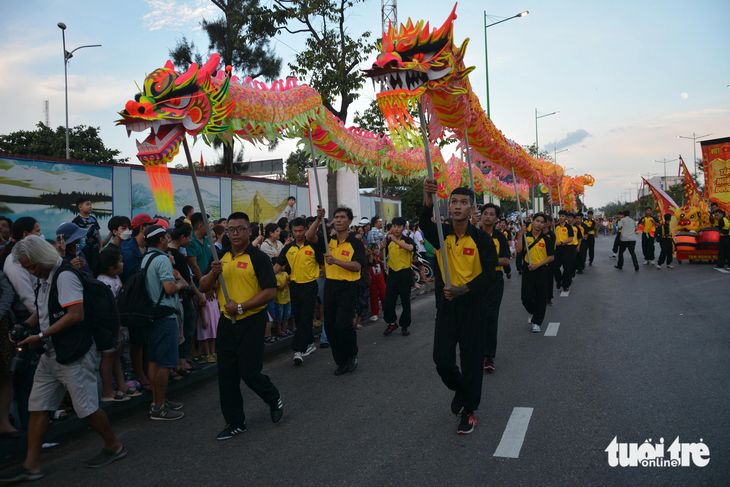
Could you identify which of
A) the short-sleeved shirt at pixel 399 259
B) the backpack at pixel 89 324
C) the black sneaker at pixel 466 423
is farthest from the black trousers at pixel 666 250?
the backpack at pixel 89 324

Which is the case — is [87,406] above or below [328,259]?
below

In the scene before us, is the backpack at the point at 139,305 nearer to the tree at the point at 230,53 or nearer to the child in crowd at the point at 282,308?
the child in crowd at the point at 282,308

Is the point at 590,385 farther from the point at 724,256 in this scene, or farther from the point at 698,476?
the point at 724,256

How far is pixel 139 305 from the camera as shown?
15.1 ft

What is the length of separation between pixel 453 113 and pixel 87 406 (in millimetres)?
4925

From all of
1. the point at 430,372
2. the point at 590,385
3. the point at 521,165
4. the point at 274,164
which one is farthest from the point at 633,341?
the point at 274,164

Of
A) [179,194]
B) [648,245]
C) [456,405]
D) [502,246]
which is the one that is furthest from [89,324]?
[648,245]

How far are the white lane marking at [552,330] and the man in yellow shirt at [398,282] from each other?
2.03 meters

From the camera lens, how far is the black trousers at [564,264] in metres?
11.3

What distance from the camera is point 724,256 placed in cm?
1494

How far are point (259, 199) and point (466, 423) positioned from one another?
41.6ft

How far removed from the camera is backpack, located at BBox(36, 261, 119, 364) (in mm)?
3549

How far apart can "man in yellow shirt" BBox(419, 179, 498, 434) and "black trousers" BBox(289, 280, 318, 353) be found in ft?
7.85

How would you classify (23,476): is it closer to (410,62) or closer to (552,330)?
(410,62)
